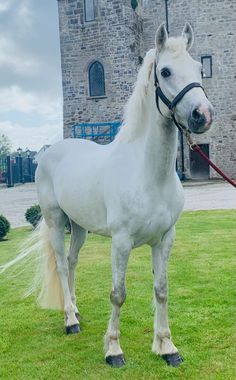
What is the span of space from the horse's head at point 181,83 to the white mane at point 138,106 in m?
0.20

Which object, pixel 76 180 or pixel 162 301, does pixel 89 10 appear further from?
pixel 162 301

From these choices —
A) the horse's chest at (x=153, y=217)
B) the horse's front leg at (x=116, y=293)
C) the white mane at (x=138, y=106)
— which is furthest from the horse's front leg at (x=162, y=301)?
the white mane at (x=138, y=106)

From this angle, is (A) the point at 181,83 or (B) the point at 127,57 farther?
(B) the point at 127,57

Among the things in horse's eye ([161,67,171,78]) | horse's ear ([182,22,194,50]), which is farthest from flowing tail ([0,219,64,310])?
horse's ear ([182,22,194,50])

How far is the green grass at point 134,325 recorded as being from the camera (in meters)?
4.11

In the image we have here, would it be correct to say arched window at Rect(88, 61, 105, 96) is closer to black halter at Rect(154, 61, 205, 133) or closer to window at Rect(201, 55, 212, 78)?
window at Rect(201, 55, 212, 78)

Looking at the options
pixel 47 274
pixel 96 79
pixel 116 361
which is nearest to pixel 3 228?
pixel 47 274

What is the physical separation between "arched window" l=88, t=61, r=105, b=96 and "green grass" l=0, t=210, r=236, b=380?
21.0m

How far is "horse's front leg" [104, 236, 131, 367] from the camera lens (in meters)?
3.94

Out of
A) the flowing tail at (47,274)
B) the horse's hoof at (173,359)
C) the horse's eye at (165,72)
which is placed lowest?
the horse's hoof at (173,359)

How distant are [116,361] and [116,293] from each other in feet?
2.03

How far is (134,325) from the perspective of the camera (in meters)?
5.14

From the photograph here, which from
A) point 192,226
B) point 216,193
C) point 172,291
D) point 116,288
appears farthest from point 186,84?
point 216,193

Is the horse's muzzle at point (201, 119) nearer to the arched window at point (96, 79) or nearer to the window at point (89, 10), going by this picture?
the arched window at point (96, 79)
